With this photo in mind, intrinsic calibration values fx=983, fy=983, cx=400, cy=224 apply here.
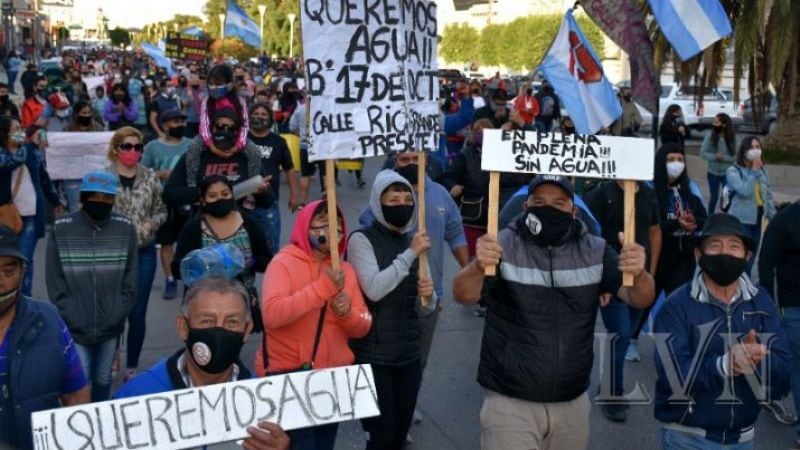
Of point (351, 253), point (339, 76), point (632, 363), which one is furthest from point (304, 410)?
point (632, 363)

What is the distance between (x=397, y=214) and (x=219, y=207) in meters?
1.28

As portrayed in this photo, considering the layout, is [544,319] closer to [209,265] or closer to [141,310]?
[209,265]

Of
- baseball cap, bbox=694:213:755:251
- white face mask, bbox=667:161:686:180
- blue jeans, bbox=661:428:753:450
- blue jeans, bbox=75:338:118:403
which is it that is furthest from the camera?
white face mask, bbox=667:161:686:180

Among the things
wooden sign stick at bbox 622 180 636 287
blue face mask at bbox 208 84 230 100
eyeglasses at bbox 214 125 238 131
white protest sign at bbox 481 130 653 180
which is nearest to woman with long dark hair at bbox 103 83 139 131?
blue face mask at bbox 208 84 230 100

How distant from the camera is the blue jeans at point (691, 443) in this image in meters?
4.19

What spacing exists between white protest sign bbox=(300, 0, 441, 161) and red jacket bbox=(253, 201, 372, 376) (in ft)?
1.48

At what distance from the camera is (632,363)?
7.64m

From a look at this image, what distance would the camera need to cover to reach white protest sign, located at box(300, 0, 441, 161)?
474 cm

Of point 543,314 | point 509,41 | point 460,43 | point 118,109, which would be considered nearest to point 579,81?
point 543,314

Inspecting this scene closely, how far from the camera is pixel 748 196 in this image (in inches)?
365

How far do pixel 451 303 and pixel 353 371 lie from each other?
615 cm

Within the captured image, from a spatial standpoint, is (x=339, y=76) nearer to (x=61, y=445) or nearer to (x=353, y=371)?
(x=353, y=371)

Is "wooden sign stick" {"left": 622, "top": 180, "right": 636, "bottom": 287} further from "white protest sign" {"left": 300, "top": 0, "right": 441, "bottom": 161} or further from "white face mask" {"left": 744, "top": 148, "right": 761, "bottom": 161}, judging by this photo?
"white face mask" {"left": 744, "top": 148, "right": 761, "bottom": 161}

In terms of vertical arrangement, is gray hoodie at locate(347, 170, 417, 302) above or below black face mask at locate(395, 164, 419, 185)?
below
